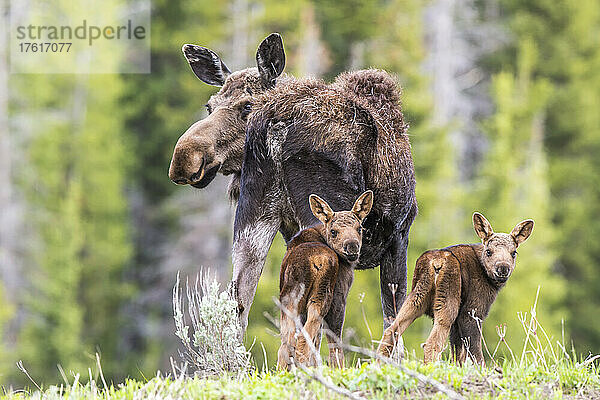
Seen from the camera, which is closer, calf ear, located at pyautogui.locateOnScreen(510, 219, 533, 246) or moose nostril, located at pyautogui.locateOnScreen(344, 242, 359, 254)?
moose nostril, located at pyautogui.locateOnScreen(344, 242, 359, 254)

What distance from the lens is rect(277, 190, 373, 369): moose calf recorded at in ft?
16.3

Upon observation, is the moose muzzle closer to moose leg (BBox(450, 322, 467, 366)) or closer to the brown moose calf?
the brown moose calf

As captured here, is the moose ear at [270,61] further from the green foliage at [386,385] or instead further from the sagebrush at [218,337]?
the green foliage at [386,385]

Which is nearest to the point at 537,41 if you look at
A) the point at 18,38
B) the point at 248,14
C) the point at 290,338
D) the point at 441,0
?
the point at 441,0

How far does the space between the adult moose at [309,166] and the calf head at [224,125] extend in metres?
0.01

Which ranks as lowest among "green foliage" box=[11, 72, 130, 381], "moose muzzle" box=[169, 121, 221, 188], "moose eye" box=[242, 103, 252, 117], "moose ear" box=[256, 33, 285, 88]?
"green foliage" box=[11, 72, 130, 381]

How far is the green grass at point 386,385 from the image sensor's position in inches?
186

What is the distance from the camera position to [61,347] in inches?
1138

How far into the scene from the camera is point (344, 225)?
16.8ft

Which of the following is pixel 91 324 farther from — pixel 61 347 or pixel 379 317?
pixel 379 317

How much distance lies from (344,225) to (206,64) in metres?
2.68

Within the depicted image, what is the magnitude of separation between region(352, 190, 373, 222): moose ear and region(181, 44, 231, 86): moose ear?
2476 millimetres

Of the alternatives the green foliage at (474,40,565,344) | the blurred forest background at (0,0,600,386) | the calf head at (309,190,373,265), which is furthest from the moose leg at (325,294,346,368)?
the green foliage at (474,40,565,344)

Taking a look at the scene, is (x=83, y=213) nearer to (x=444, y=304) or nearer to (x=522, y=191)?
(x=522, y=191)
